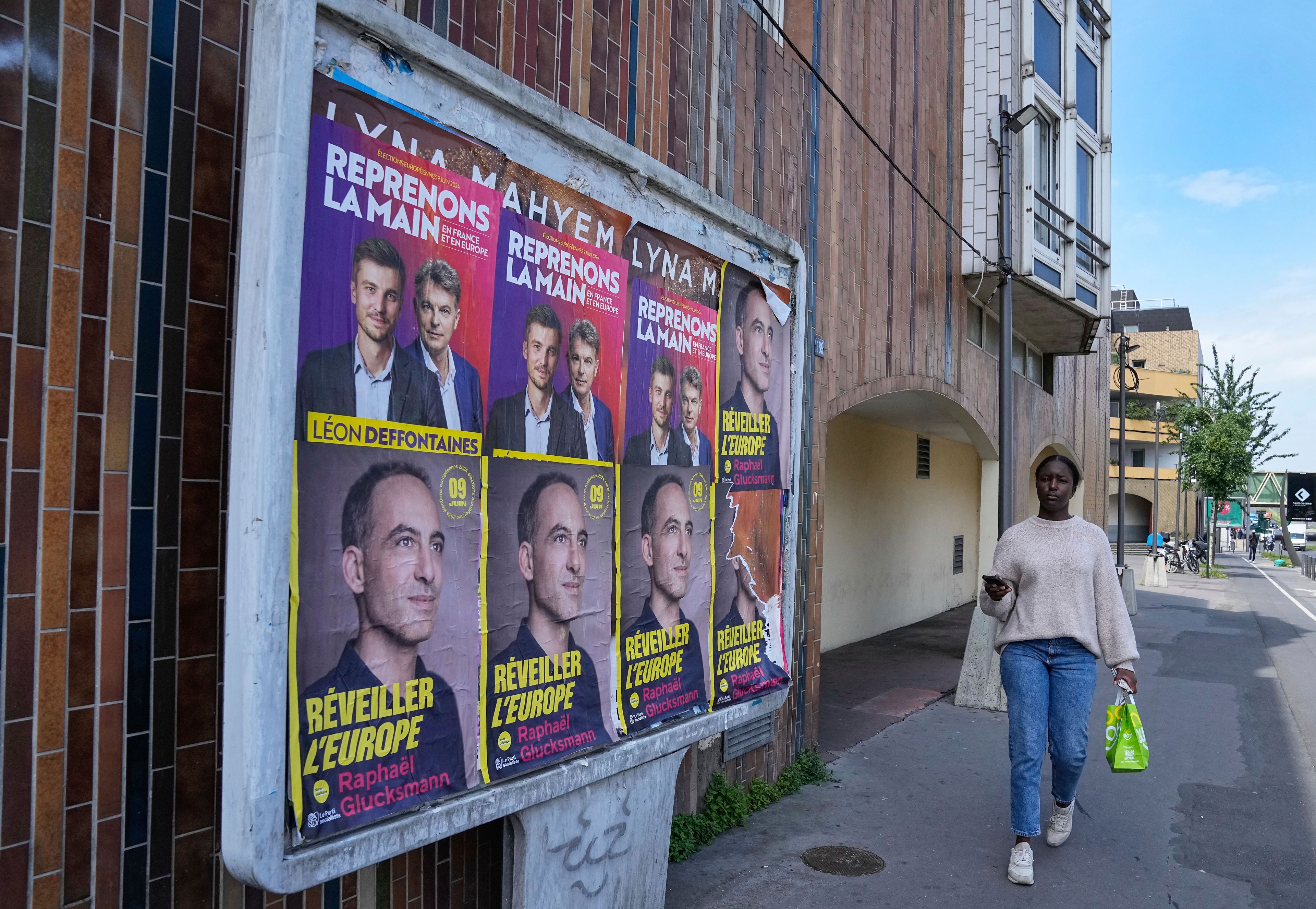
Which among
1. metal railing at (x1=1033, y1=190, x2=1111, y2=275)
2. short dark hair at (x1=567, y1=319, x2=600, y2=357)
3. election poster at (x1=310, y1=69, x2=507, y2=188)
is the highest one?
metal railing at (x1=1033, y1=190, x2=1111, y2=275)

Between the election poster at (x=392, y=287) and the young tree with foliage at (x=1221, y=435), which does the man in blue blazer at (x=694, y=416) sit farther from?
the young tree with foliage at (x=1221, y=435)

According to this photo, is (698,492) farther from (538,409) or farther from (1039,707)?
(1039,707)

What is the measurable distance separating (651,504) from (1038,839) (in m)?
3.16

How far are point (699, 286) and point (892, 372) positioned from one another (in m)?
4.42

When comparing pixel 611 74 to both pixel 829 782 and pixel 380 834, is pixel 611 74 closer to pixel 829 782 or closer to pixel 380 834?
pixel 380 834

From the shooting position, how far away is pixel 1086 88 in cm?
1444

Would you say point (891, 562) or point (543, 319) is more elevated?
point (543, 319)

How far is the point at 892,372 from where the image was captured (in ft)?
26.7

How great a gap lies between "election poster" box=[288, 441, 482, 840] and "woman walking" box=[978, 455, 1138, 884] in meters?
2.83

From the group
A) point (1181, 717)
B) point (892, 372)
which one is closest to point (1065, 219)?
point (892, 372)

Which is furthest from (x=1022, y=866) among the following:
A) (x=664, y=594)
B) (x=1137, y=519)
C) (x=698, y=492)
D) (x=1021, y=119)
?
(x=1137, y=519)

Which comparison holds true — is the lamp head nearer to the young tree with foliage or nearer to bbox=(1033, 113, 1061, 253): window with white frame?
bbox=(1033, 113, 1061, 253): window with white frame

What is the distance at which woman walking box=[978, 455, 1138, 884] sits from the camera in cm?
452

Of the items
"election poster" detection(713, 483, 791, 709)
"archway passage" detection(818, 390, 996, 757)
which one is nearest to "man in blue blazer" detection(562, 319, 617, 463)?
"election poster" detection(713, 483, 791, 709)
